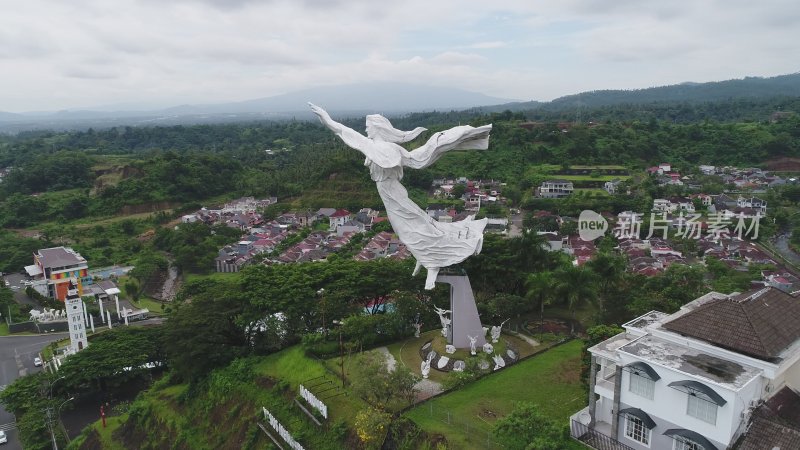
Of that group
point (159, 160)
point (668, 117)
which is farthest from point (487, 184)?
point (668, 117)

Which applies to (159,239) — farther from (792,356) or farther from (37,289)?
(792,356)

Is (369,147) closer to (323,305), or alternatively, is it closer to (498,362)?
(323,305)

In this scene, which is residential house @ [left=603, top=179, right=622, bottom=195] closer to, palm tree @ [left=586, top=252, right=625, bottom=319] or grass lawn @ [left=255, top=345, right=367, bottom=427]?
palm tree @ [left=586, top=252, right=625, bottom=319]

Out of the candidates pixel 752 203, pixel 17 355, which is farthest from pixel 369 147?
pixel 752 203

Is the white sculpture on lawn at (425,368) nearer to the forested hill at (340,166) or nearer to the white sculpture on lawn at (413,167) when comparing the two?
the white sculpture on lawn at (413,167)

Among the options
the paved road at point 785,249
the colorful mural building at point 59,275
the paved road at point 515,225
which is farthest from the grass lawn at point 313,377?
the paved road at point 785,249

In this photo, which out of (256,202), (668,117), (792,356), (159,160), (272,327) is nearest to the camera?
(792,356)

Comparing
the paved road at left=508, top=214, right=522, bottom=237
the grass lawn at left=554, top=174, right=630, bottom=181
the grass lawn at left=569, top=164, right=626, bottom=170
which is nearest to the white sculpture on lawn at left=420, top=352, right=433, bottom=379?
the paved road at left=508, top=214, right=522, bottom=237
